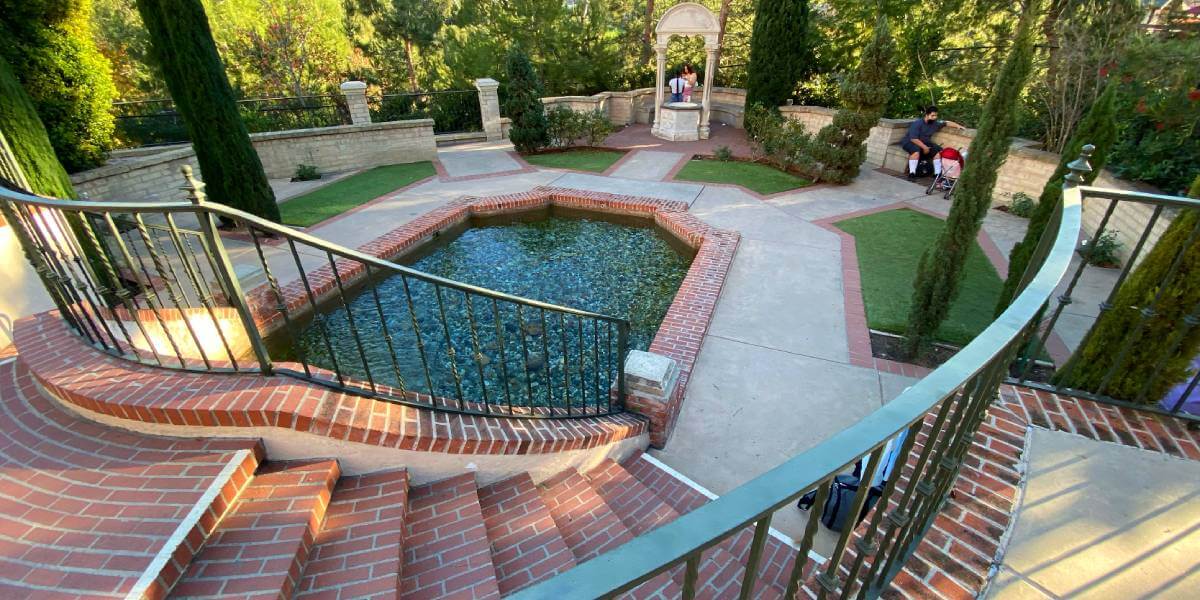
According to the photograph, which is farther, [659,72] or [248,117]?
[659,72]

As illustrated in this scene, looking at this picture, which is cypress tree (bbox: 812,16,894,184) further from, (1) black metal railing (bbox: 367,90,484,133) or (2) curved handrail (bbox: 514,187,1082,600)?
(1) black metal railing (bbox: 367,90,484,133)

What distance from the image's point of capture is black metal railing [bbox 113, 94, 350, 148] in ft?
34.9

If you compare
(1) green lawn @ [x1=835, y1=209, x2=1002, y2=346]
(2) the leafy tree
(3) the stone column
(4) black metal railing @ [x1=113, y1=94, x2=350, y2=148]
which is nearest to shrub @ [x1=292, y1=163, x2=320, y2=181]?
(4) black metal railing @ [x1=113, y1=94, x2=350, y2=148]

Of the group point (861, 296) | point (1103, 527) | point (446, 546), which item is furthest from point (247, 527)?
point (861, 296)

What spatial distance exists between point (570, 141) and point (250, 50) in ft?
36.8

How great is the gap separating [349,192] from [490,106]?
5.33 m

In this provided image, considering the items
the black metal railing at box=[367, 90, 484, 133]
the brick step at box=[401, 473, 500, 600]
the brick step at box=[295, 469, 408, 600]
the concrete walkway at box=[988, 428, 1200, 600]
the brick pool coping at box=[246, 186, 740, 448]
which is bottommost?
the brick pool coping at box=[246, 186, 740, 448]

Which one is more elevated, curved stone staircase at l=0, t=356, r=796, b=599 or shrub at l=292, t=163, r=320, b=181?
curved stone staircase at l=0, t=356, r=796, b=599

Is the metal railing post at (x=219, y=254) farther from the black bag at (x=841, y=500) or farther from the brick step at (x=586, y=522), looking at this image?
the black bag at (x=841, y=500)

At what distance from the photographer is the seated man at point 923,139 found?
402 inches

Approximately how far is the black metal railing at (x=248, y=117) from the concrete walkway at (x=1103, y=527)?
41.2ft

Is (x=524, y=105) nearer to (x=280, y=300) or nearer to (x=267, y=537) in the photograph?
(x=280, y=300)

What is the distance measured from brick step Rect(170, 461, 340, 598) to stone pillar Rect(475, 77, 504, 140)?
12.8 meters

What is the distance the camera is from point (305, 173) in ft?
36.2
